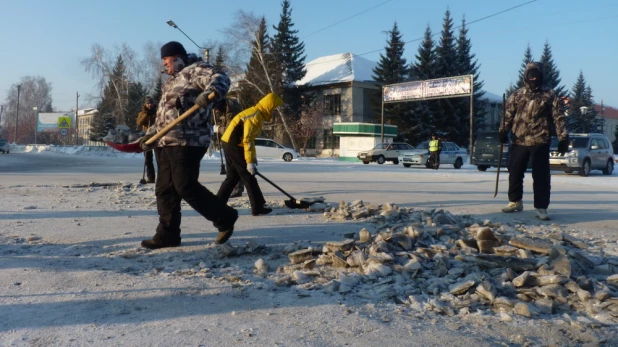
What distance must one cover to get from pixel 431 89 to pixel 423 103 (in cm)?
1267

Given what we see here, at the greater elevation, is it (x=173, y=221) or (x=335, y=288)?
(x=173, y=221)

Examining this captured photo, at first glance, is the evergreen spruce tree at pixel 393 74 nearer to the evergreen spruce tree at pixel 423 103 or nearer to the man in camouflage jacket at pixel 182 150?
the evergreen spruce tree at pixel 423 103

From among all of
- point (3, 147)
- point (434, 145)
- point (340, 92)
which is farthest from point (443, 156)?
point (3, 147)

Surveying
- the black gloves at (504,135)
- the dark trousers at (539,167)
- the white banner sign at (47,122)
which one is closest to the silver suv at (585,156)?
the black gloves at (504,135)

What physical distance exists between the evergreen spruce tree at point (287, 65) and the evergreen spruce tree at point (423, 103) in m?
11.1

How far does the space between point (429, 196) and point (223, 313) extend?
696 cm

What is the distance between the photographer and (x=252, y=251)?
4.29 metres

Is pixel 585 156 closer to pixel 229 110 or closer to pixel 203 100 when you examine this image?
pixel 229 110

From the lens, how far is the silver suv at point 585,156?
65.3ft

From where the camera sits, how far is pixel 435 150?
24.4 meters

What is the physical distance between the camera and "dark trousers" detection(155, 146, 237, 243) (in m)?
4.36

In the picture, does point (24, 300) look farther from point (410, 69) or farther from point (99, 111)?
point (99, 111)

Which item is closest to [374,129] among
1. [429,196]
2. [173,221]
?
[429,196]

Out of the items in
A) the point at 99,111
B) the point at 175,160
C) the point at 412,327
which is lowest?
the point at 412,327
